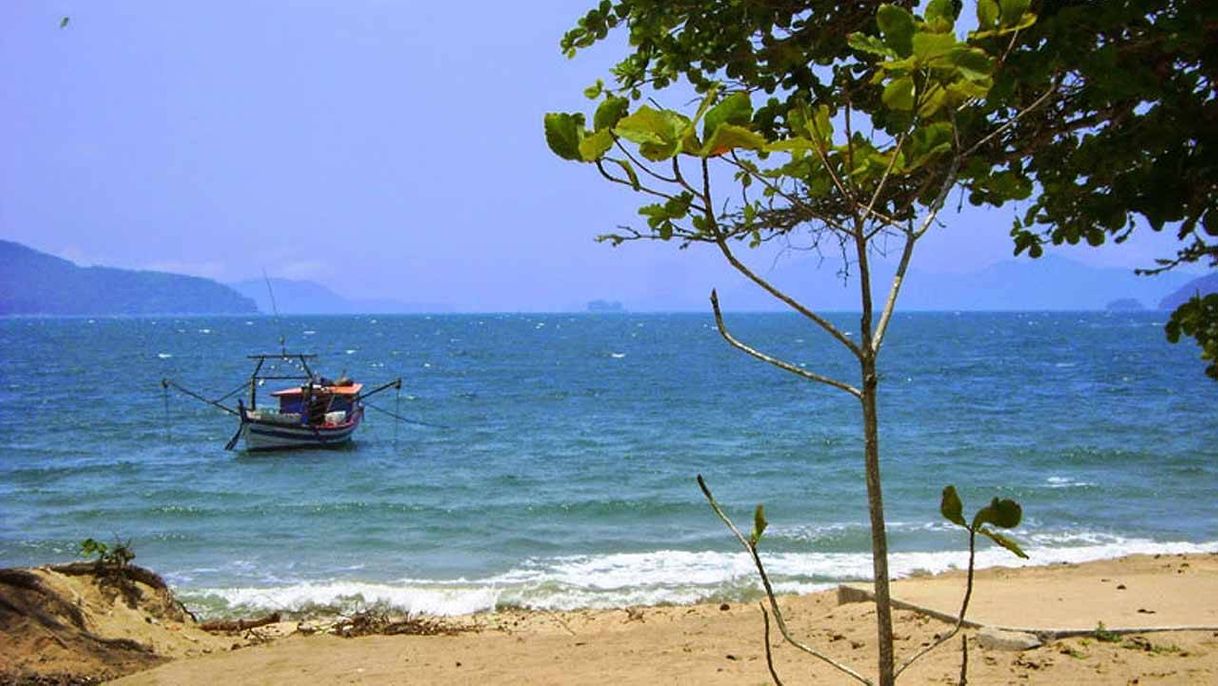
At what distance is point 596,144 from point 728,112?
0.60ft

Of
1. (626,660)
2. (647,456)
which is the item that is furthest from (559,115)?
(647,456)

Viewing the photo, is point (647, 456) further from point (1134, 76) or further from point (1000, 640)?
point (1134, 76)

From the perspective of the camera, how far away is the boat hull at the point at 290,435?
28938 millimetres

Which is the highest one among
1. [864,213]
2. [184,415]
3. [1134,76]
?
[1134,76]

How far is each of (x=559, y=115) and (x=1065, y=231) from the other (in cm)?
284

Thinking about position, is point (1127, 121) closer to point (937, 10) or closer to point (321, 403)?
point (937, 10)

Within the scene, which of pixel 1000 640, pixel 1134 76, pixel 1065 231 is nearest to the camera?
pixel 1134 76

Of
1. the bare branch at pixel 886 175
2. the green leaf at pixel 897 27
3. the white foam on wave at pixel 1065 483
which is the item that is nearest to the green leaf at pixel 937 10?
the green leaf at pixel 897 27

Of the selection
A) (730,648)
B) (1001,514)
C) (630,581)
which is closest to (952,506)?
(1001,514)

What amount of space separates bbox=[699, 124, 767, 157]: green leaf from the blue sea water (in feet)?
36.6

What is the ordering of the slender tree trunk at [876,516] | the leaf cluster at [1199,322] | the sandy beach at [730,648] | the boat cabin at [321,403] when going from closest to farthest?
the slender tree trunk at [876,516], the leaf cluster at [1199,322], the sandy beach at [730,648], the boat cabin at [321,403]

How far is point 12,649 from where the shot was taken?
699cm

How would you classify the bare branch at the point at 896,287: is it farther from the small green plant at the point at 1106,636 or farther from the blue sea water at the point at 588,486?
the blue sea water at the point at 588,486

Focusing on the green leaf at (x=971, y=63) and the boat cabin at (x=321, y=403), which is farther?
the boat cabin at (x=321, y=403)
